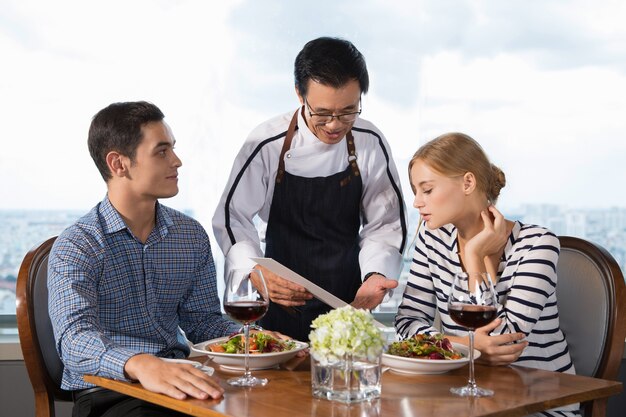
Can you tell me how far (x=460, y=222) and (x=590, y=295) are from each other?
45 cm

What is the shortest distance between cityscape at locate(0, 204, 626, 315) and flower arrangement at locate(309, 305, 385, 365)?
1893mm

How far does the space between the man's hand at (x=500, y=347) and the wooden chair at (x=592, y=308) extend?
0.41m

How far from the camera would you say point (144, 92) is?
3582 mm

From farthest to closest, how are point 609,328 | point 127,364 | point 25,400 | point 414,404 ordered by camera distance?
point 25,400, point 609,328, point 127,364, point 414,404

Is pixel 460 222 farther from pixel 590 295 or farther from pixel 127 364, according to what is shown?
pixel 127 364

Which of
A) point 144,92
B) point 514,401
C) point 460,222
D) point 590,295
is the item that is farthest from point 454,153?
point 144,92

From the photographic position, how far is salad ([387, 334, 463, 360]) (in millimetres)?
2035

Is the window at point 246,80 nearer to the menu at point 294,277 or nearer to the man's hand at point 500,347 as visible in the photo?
the menu at point 294,277

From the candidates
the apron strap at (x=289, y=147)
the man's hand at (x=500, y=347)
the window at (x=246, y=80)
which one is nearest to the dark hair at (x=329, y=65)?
the apron strap at (x=289, y=147)

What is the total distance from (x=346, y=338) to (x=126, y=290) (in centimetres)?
97

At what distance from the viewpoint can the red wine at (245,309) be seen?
1.92 meters

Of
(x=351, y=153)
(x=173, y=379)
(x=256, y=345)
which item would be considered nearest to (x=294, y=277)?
(x=256, y=345)

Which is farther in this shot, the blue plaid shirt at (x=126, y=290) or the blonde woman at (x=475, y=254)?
the blonde woman at (x=475, y=254)

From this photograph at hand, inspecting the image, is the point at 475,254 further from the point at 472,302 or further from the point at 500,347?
the point at 472,302
